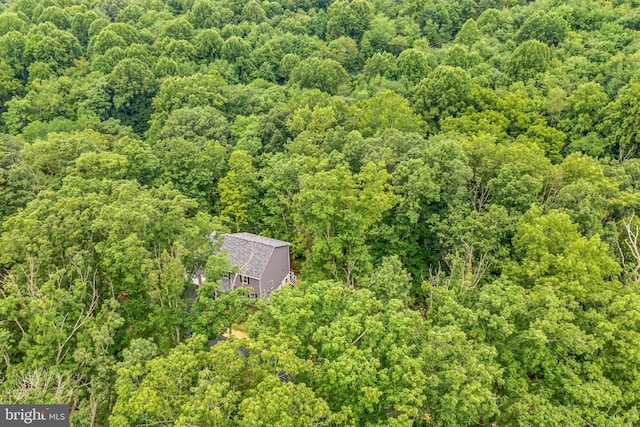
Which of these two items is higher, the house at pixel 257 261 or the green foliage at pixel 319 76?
the green foliage at pixel 319 76

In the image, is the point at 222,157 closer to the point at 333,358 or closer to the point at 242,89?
the point at 242,89

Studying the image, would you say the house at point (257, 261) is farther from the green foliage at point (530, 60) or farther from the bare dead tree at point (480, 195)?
the green foliage at point (530, 60)

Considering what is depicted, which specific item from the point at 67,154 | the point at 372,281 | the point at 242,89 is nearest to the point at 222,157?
the point at 67,154

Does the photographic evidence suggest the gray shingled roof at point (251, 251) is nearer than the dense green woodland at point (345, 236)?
No

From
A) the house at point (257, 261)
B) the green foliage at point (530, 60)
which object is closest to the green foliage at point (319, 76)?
the green foliage at point (530, 60)

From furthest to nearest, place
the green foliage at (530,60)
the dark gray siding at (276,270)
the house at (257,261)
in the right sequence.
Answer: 1. the green foliage at (530,60)
2. the dark gray siding at (276,270)
3. the house at (257,261)

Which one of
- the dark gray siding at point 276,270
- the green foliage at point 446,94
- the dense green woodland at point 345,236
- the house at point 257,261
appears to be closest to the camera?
the dense green woodland at point 345,236
